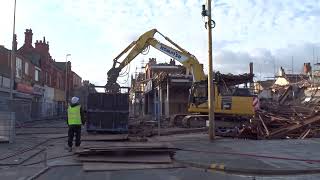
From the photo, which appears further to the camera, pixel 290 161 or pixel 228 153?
pixel 228 153

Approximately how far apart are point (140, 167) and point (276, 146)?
7322 millimetres

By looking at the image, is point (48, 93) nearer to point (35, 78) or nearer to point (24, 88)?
point (35, 78)

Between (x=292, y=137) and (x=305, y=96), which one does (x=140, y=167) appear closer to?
(x=292, y=137)

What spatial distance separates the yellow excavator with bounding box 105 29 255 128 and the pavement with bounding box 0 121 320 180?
32.9ft

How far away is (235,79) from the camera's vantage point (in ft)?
110

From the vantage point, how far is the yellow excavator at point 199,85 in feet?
101

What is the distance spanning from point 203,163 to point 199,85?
18.6m

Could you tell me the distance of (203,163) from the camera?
1510cm

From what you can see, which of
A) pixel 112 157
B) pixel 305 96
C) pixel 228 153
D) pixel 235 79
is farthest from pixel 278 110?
pixel 305 96

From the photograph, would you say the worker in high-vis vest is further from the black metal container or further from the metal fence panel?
the black metal container

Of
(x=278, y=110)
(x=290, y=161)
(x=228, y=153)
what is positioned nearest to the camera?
(x=290, y=161)

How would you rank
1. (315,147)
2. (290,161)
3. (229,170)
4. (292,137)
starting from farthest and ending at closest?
(292,137) < (315,147) < (290,161) < (229,170)

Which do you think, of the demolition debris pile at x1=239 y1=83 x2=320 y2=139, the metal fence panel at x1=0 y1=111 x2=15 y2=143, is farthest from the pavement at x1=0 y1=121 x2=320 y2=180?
the demolition debris pile at x1=239 y1=83 x2=320 y2=139

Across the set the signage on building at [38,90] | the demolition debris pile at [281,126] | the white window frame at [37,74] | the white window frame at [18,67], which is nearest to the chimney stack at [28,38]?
the white window frame at [37,74]
